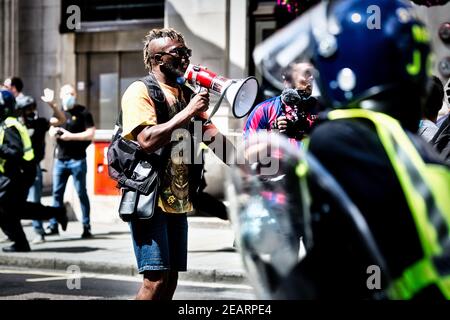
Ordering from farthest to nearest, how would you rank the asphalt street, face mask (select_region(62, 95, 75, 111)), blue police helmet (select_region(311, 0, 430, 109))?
face mask (select_region(62, 95, 75, 111)) < the asphalt street < blue police helmet (select_region(311, 0, 430, 109))

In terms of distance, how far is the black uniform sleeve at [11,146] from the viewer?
31.3 ft

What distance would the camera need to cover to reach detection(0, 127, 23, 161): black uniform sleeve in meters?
9.55

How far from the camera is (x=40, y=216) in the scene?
10078 millimetres

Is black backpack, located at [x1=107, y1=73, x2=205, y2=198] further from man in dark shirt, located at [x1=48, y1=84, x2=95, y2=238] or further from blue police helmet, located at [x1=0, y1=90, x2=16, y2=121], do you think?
man in dark shirt, located at [x1=48, y1=84, x2=95, y2=238]

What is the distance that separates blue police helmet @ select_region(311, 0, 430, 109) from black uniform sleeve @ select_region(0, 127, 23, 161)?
7850mm

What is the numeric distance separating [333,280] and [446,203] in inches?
12.6

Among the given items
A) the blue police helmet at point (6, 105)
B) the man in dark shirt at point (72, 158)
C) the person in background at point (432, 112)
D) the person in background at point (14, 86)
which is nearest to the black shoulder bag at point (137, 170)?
the person in background at point (432, 112)

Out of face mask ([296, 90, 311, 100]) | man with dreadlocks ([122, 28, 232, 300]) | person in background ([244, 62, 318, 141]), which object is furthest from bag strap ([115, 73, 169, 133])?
face mask ([296, 90, 311, 100])

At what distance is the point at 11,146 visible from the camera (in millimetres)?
9586

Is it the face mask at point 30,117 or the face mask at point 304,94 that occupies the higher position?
the face mask at point 304,94

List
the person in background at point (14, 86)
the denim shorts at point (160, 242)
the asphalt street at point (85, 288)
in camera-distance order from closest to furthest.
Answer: the denim shorts at point (160, 242)
the asphalt street at point (85, 288)
the person in background at point (14, 86)

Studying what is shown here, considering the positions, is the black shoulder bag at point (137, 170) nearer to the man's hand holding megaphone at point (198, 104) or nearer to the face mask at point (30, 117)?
the man's hand holding megaphone at point (198, 104)

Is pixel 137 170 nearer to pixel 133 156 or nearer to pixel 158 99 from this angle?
pixel 133 156

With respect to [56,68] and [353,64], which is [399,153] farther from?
[56,68]
